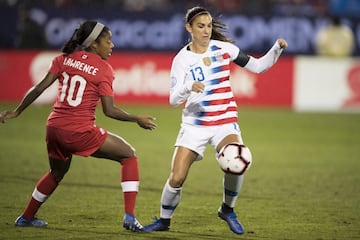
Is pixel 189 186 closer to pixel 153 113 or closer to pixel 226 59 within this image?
pixel 226 59

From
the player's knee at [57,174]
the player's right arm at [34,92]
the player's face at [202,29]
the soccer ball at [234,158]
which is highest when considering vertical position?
the player's face at [202,29]

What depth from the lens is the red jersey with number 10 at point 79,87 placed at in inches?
304

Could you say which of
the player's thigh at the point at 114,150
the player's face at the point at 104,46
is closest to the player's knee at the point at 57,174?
the player's thigh at the point at 114,150

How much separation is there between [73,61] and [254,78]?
44.6 ft

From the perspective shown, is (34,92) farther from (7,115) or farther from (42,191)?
(42,191)

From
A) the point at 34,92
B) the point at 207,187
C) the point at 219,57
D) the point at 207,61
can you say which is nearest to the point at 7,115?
the point at 34,92

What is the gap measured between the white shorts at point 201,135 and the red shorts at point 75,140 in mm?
782

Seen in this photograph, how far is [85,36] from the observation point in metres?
7.80

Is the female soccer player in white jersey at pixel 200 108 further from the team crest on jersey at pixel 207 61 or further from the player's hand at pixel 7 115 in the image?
the player's hand at pixel 7 115

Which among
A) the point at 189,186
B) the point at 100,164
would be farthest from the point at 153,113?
the point at 189,186

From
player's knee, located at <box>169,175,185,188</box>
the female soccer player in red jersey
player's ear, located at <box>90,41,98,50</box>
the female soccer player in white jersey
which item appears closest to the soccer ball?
the female soccer player in white jersey

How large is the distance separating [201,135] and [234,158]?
1.52ft

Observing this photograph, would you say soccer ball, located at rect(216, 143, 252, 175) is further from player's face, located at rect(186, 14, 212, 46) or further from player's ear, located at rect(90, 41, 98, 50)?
player's ear, located at rect(90, 41, 98, 50)

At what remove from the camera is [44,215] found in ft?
28.6
